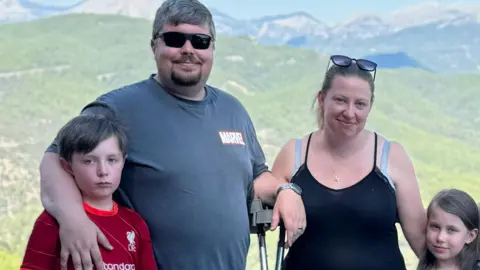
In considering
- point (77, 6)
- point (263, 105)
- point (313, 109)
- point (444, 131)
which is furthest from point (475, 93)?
point (313, 109)

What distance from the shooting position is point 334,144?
2105mm

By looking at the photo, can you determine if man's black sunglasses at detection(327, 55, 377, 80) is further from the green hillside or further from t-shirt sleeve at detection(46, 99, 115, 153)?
the green hillside

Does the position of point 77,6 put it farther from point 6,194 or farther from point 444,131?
point 444,131

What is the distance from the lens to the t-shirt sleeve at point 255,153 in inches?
83.0

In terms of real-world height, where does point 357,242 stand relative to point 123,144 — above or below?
below

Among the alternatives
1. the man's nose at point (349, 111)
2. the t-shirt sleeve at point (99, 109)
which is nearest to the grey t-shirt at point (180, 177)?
the t-shirt sleeve at point (99, 109)

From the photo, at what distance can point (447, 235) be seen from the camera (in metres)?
1.98

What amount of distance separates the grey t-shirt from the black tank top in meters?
0.25

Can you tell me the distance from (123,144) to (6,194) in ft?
18.1

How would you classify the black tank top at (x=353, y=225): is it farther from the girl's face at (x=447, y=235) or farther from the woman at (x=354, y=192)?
the girl's face at (x=447, y=235)

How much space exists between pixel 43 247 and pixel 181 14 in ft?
2.47

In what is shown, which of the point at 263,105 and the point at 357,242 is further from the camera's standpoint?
the point at 263,105

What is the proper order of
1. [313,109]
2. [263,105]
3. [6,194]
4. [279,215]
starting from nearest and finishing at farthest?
[279,215] → [313,109] → [6,194] → [263,105]

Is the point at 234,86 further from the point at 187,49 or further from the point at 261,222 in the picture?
the point at 187,49
